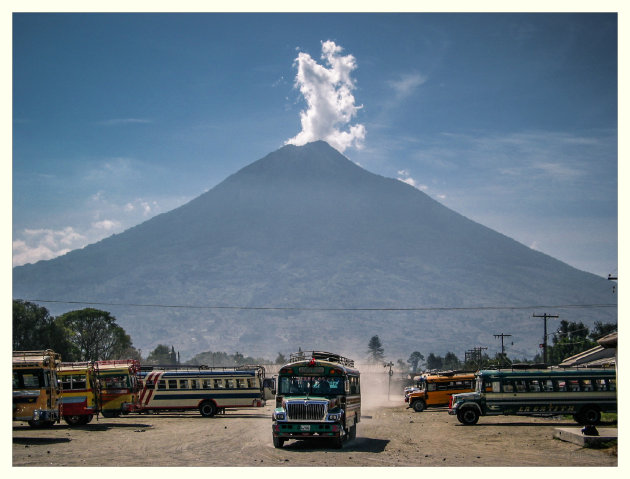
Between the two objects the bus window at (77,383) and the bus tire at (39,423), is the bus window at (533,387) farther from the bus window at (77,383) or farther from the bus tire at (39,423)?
the bus window at (77,383)

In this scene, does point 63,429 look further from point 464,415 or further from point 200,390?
point 464,415

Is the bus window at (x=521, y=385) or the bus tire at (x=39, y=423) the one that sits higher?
the bus window at (x=521, y=385)

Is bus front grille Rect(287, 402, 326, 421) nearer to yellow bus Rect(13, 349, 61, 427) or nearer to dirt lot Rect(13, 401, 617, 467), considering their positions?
dirt lot Rect(13, 401, 617, 467)

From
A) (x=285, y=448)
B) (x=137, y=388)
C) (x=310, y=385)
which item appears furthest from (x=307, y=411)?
(x=137, y=388)

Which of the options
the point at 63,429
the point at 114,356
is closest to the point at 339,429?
the point at 63,429

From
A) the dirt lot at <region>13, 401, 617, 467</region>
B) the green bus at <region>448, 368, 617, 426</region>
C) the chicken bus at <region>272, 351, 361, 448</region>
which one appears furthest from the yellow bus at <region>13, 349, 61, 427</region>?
the green bus at <region>448, 368, 617, 426</region>

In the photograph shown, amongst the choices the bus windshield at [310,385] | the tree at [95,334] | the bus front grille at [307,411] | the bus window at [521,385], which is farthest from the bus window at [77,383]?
the tree at [95,334]
